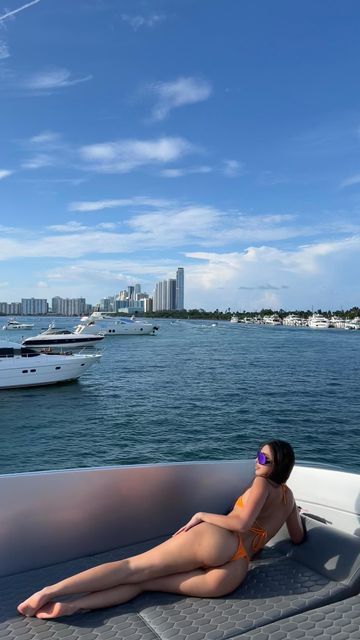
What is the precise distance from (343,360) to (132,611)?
41688mm

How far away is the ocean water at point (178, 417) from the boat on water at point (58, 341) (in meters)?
9.42

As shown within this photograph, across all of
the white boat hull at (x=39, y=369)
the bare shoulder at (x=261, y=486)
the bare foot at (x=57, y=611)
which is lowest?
the white boat hull at (x=39, y=369)

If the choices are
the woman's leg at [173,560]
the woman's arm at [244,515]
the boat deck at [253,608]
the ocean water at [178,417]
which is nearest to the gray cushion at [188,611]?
the boat deck at [253,608]

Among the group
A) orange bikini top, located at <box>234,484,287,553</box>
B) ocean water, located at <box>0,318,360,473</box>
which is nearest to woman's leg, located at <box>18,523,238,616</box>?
orange bikini top, located at <box>234,484,287,553</box>

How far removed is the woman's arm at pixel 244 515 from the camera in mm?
2906

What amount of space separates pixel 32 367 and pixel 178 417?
8.93 meters

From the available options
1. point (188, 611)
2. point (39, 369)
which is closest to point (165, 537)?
point (188, 611)

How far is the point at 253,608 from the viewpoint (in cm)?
279

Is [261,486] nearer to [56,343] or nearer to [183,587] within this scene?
[183,587]

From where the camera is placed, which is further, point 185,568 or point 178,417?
point 178,417

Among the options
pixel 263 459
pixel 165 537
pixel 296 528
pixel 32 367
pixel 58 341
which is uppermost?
pixel 263 459

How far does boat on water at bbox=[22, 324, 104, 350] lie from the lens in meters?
40.9

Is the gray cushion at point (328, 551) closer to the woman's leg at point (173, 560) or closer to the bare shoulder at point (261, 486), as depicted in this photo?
the bare shoulder at point (261, 486)

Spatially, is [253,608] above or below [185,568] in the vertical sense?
below
